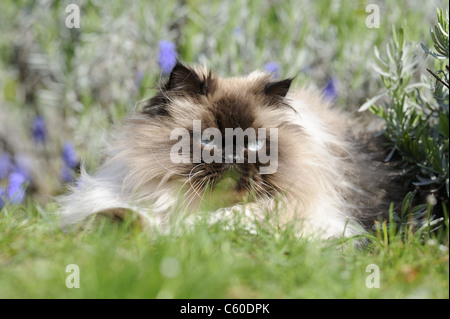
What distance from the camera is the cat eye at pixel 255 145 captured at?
286 cm

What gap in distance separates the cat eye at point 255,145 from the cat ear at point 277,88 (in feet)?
1.17

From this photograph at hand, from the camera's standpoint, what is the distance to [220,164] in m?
2.80

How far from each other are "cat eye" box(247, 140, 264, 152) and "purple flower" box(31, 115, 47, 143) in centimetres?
320

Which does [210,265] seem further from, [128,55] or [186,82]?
[128,55]

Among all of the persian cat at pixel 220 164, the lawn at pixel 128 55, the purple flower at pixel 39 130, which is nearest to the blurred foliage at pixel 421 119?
the persian cat at pixel 220 164

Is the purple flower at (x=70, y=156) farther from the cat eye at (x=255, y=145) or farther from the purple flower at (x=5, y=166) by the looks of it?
the cat eye at (x=255, y=145)

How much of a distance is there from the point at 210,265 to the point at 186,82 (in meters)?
1.30

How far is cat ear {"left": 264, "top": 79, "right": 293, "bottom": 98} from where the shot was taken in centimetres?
303

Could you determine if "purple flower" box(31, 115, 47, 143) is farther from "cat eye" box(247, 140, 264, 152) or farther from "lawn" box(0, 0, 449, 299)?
"cat eye" box(247, 140, 264, 152)

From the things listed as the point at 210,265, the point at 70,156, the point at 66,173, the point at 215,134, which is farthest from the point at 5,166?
the point at 210,265

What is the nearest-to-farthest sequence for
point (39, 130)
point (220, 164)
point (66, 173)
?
point (220, 164), point (66, 173), point (39, 130)

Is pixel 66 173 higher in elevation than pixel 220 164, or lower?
higher

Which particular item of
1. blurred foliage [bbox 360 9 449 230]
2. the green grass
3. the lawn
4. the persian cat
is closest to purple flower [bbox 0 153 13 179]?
the lawn

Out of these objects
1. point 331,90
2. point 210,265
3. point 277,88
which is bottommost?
point 210,265
